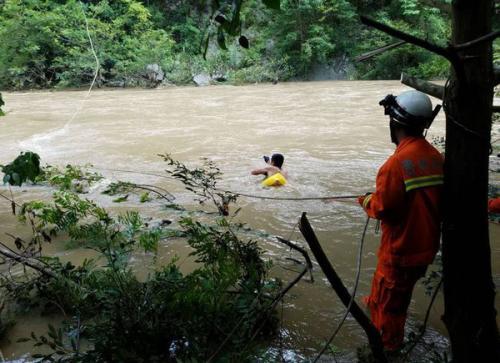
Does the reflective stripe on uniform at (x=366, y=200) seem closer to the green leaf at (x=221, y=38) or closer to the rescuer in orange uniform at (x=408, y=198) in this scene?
the rescuer in orange uniform at (x=408, y=198)

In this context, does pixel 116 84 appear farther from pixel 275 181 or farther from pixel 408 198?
pixel 408 198

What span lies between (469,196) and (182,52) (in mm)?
29912

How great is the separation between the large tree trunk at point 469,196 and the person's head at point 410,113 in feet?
2.54

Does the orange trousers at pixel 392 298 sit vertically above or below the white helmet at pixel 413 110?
below

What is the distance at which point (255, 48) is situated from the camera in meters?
29.6

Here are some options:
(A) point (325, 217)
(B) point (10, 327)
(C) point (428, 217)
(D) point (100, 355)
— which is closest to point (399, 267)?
(C) point (428, 217)

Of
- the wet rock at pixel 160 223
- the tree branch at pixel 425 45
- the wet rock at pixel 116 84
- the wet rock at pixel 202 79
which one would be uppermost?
the tree branch at pixel 425 45

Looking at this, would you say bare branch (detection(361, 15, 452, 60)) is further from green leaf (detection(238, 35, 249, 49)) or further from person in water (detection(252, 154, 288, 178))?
person in water (detection(252, 154, 288, 178))

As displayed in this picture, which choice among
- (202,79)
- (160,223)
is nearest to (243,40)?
(160,223)

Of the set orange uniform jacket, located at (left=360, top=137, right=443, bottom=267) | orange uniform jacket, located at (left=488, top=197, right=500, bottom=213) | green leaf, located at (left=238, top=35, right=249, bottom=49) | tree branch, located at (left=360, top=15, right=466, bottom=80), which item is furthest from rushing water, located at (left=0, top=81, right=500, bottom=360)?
tree branch, located at (left=360, top=15, right=466, bottom=80)

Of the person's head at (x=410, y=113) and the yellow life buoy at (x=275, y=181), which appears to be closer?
→ the person's head at (x=410, y=113)

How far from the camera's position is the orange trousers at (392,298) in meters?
2.59

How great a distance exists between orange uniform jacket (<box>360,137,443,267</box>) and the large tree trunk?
0.65 metres

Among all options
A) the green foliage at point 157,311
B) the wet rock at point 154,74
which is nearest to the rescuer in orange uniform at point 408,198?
the green foliage at point 157,311
